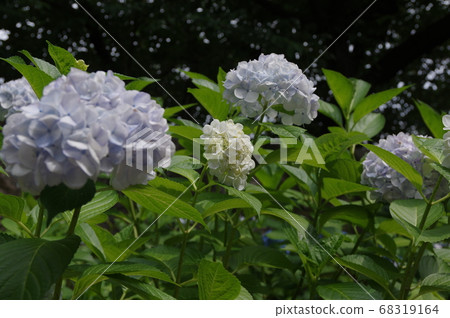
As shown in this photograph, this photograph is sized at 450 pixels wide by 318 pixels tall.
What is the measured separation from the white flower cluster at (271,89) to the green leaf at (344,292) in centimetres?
52

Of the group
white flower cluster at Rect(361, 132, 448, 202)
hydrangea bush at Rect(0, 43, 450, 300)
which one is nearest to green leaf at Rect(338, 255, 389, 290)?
hydrangea bush at Rect(0, 43, 450, 300)

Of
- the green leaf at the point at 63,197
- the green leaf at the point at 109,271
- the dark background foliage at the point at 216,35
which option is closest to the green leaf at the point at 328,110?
the green leaf at the point at 109,271

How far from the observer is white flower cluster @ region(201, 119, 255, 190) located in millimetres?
1319

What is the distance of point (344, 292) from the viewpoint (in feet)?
4.44

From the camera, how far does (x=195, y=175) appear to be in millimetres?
1469

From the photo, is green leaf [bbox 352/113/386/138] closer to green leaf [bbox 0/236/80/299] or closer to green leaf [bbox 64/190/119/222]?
green leaf [bbox 64/190/119/222]

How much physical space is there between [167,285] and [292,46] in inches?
165

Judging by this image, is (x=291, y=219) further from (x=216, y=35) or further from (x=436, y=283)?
(x=216, y=35)

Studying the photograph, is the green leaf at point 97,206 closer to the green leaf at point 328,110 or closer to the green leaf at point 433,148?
the green leaf at point 433,148

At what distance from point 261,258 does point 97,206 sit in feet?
1.98

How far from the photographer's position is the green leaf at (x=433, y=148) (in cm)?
138

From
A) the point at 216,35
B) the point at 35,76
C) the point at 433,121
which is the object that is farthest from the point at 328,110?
the point at 216,35

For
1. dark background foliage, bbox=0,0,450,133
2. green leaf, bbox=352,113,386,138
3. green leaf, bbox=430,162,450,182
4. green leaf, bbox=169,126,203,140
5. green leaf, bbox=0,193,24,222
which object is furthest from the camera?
dark background foliage, bbox=0,0,450,133

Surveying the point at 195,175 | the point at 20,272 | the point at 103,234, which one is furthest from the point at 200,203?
the point at 20,272
